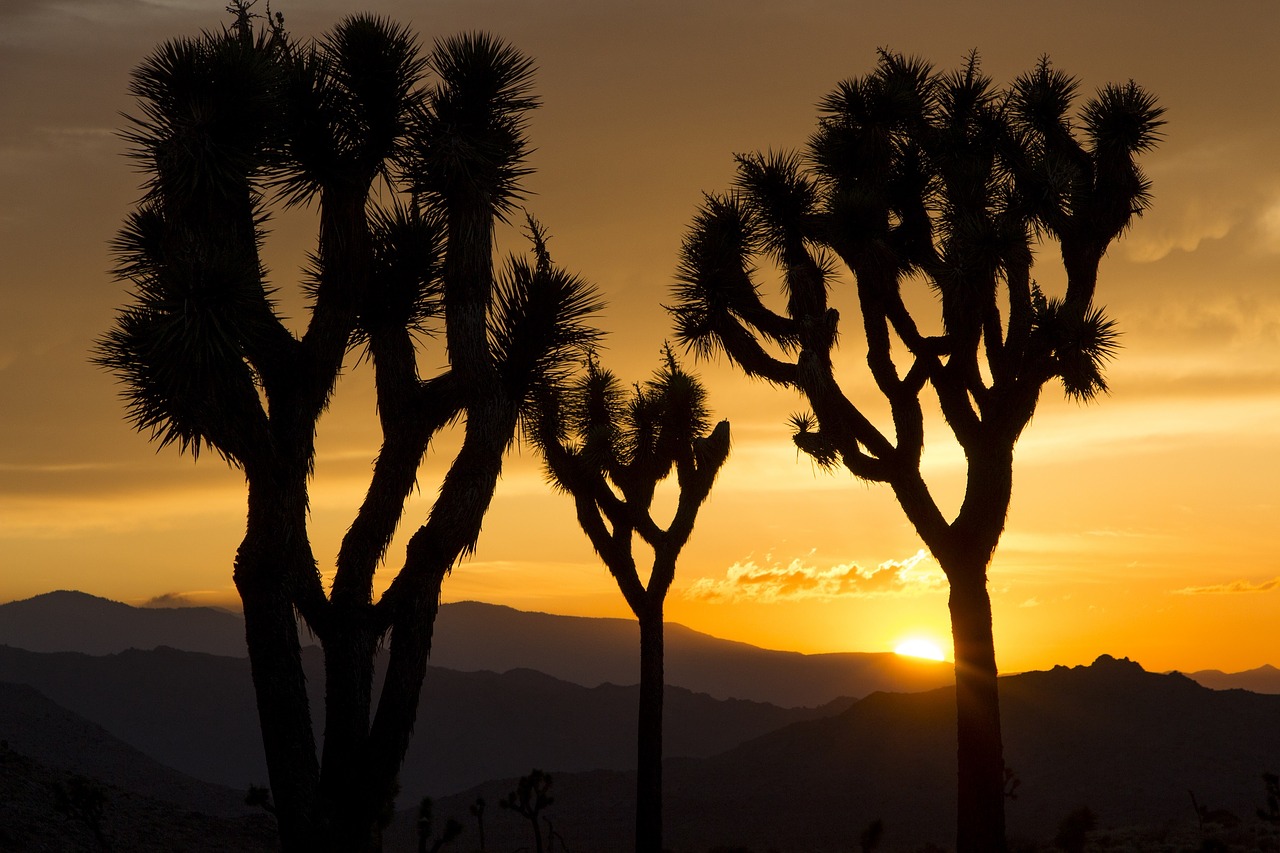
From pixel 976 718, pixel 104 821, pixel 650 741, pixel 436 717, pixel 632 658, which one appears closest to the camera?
pixel 976 718

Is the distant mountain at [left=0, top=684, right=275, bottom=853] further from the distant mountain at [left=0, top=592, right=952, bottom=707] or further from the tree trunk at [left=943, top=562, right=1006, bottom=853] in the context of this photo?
the distant mountain at [left=0, top=592, right=952, bottom=707]

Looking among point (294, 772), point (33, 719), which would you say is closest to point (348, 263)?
point (294, 772)

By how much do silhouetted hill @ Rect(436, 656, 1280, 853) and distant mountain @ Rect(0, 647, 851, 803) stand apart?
110 feet

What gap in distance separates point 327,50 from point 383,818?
6.77m

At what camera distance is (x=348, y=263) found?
9.52m

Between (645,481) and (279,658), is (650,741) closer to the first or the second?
(645,481)

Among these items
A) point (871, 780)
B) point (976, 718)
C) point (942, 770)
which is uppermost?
point (976, 718)

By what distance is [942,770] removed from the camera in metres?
40.9

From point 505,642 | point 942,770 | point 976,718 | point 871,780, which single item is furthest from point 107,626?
point 976,718

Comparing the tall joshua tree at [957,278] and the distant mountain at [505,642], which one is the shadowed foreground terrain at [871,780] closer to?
the tall joshua tree at [957,278]

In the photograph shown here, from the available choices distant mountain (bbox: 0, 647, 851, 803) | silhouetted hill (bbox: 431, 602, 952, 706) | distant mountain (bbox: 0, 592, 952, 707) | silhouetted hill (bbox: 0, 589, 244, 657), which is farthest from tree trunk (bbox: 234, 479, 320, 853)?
silhouetted hill (bbox: 0, 589, 244, 657)

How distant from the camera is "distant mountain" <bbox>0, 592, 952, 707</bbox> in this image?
158m

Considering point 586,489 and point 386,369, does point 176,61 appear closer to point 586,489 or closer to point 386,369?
point 386,369

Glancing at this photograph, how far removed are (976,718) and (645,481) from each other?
5961 millimetres
